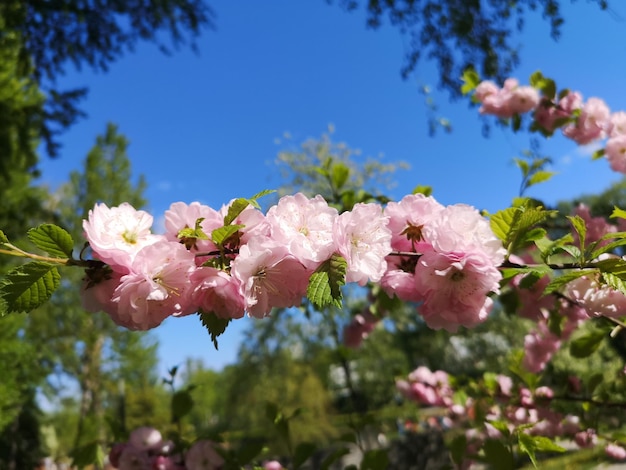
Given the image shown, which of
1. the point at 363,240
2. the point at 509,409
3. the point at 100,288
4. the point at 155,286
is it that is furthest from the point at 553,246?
the point at 509,409

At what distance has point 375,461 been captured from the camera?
1329 millimetres

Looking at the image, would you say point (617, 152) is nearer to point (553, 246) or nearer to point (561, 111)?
point (561, 111)

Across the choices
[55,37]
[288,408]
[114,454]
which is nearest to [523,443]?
[114,454]

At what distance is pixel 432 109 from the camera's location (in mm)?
3762

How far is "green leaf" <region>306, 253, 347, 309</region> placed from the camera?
654mm

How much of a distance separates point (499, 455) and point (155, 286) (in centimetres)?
99

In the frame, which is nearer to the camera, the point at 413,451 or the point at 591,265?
the point at 591,265

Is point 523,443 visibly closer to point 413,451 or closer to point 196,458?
point 196,458

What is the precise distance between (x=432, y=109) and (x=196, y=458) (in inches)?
129

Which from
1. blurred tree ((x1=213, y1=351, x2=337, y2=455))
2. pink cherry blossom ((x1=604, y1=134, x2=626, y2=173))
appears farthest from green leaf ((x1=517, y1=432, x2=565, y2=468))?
blurred tree ((x1=213, y1=351, x2=337, y2=455))

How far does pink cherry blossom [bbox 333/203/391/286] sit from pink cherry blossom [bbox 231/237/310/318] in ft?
0.28

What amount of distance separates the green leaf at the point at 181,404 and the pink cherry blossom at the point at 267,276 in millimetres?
860

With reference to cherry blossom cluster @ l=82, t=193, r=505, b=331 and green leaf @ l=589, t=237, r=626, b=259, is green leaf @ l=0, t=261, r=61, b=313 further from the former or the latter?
green leaf @ l=589, t=237, r=626, b=259

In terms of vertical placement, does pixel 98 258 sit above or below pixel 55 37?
below
